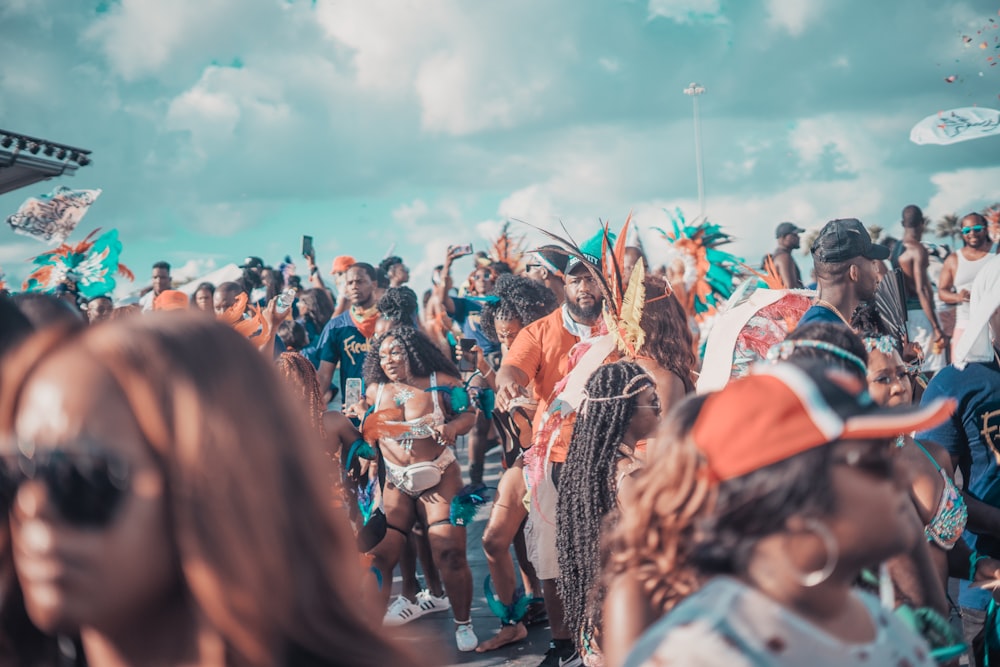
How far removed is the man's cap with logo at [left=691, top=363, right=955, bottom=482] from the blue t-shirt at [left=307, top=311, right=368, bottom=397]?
5.81 m

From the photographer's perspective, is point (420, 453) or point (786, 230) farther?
point (786, 230)

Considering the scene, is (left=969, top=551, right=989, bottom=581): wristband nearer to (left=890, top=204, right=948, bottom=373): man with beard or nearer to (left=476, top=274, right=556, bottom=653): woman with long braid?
(left=476, top=274, right=556, bottom=653): woman with long braid

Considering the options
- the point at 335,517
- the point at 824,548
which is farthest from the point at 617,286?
the point at 335,517

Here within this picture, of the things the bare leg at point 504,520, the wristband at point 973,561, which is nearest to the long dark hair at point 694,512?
the wristband at point 973,561

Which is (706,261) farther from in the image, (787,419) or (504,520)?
(787,419)

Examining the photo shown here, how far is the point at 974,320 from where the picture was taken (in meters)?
3.34

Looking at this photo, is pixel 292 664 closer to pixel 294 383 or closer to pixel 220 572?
pixel 220 572

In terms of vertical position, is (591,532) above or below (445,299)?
below

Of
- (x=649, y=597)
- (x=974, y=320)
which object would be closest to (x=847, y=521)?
(x=649, y=597)

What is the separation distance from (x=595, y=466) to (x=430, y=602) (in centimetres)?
299

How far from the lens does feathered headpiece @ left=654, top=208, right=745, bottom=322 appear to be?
25.1ft

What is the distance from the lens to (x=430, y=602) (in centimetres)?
624

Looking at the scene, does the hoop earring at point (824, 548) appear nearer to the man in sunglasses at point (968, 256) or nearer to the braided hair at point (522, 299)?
the braided hair at point (522, 299)

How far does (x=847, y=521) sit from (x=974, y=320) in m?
2.24
